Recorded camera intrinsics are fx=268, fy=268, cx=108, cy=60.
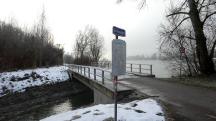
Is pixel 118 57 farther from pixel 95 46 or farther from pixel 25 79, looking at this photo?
pixel 95 46

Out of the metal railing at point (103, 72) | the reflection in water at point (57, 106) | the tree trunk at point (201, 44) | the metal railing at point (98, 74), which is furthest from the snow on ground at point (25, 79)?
the tree trunk at point (201, 44)

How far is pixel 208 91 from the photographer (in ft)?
44.2

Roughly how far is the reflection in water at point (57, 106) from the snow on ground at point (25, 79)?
555cm

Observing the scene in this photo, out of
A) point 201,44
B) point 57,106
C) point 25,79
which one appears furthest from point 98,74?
point 25,79

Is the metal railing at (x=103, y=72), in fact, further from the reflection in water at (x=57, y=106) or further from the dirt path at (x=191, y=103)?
the dirt path at (x=191, y=103)

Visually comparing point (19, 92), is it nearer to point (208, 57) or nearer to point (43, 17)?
point (208, 57)

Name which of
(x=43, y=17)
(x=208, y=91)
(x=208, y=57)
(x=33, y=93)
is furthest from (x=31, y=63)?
(x=208, y=91)

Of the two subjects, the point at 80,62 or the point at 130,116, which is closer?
the point at 130,116

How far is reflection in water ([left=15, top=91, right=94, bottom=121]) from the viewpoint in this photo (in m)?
17.9

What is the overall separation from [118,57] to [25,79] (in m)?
25.7

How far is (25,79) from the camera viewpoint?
31.2 meters

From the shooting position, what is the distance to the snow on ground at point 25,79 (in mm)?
27536

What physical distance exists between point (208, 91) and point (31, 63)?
35269 mm

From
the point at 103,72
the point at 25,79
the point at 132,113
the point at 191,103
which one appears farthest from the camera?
the point at 25,79
